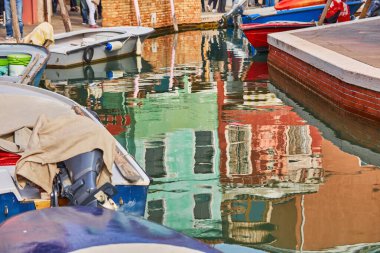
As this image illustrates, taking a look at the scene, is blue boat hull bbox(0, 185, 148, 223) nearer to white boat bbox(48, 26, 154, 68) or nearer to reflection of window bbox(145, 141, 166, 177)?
reflection of window bbox(145, 141, 166, 177)

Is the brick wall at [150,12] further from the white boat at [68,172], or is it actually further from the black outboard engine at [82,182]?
the black outboard engine at [82,182]

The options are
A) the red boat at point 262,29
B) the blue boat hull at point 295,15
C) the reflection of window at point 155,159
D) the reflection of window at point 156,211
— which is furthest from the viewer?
the blue boat hull at point 295,15

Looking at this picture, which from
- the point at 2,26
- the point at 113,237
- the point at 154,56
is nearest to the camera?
the point at 113,237

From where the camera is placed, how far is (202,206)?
8922 millimetres

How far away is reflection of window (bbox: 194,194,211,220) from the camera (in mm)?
8609

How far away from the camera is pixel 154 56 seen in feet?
71.8

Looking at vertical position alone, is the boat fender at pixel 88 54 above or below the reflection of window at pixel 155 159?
below

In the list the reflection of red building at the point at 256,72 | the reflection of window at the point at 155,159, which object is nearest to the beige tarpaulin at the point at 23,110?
the reflection of window at the point at 155,159

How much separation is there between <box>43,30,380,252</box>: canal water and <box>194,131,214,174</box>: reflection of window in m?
0.01

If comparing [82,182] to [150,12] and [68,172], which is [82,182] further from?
[150,12]

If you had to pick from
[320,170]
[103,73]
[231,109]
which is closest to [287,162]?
[320,170]

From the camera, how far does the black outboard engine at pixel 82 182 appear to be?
677 cm

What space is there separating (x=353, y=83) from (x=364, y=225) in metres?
4.82

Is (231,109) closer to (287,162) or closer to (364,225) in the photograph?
(287,162)
